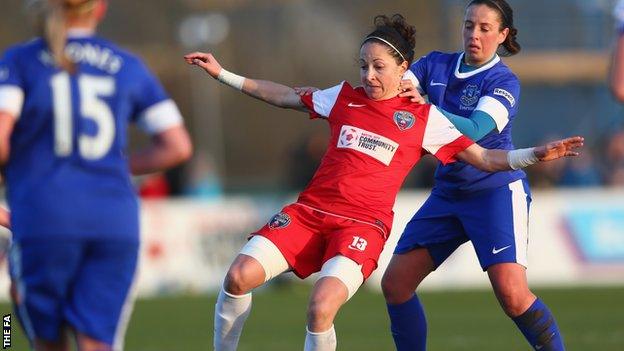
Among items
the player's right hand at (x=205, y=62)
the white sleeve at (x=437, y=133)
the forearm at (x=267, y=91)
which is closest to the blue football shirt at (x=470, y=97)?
the white sleeve at (x=437, y=133)

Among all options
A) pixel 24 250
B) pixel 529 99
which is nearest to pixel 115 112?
pixel 24 250

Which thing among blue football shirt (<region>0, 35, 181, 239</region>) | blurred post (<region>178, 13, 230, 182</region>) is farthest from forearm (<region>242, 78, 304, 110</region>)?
blurred post (<region>178, 13, 230, 182</region>)

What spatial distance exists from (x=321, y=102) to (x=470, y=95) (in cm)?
92

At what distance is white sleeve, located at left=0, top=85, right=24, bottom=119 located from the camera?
207 inches

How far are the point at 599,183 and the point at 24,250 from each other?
55.6 feet

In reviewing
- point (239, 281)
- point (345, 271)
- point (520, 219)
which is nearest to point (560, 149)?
point (520, 219)

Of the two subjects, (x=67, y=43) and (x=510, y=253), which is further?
(x=510, y=253)

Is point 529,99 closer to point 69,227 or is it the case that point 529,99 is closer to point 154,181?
point 154,181

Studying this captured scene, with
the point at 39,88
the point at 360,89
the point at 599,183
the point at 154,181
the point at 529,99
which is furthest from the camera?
the point at 529,99

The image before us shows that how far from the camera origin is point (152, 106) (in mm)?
5461

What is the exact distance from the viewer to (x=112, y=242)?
5.40 metres

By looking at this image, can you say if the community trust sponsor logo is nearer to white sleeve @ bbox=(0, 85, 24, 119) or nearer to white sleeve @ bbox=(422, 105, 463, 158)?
white sleeve @ bbox=(422, 105, 463, 158)

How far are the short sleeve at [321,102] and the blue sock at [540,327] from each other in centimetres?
164

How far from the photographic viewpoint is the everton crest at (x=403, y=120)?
7328 millimetres
